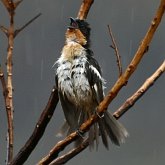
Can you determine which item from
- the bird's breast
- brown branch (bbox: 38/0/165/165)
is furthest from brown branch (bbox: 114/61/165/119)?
the bird's breast

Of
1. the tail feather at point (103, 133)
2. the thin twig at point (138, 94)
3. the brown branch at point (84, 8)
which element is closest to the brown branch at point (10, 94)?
the thin twig at point (138, 94)

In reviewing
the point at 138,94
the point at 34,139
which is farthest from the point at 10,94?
the point at 138,94

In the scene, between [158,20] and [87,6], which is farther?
[87,6]

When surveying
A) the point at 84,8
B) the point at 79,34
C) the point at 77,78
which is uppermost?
the point at 79,34

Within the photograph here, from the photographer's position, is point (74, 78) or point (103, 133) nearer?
point (103, 133)

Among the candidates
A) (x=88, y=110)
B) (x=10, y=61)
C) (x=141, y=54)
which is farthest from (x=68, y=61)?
(x=141, y=54)

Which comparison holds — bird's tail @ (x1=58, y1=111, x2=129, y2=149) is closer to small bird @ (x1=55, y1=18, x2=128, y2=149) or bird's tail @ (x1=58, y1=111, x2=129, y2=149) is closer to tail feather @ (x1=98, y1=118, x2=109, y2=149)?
tail feather @ (x1=98, y1=118, x2=109, y2=149)

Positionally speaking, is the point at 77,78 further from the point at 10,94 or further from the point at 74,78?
the point at 10,94

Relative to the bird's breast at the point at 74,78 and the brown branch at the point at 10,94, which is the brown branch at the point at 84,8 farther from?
the bird's breast at the point at 74,78

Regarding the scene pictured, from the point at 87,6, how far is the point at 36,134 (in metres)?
0.65

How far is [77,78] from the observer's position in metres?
2.71

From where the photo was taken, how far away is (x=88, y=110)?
2.85 meters

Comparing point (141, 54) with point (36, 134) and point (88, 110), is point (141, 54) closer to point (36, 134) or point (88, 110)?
point (36, 134)

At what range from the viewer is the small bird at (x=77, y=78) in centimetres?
263
